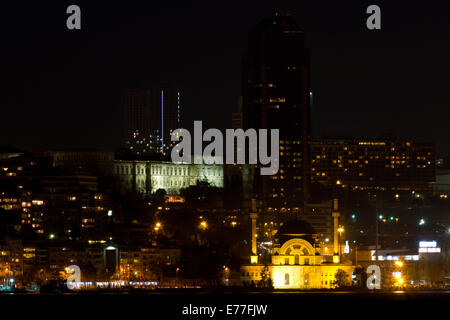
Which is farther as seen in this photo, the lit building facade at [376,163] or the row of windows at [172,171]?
the lit building facade at [376,163]

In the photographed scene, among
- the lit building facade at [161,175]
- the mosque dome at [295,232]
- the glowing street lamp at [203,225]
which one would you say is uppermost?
the lit building facade at [161,175]

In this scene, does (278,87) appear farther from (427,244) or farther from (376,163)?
(427,244)

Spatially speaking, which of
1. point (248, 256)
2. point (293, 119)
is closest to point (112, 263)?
point (248, 256)

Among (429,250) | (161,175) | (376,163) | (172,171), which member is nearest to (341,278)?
(429,250)

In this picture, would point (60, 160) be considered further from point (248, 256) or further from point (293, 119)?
point (248, 256)

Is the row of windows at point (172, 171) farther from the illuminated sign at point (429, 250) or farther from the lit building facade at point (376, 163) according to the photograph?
the illuminated sign at point (429, 250)

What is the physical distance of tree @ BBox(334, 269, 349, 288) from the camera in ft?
350

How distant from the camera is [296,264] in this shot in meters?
113

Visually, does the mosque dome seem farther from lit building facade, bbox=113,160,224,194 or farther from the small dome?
lit building facade, bbox=113,160,224,194

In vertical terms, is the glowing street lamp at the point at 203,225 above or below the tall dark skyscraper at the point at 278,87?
below

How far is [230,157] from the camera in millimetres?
170375

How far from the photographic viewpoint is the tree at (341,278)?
4198 inches

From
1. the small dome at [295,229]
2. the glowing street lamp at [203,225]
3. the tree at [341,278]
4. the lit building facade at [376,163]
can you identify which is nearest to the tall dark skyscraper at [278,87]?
the lit building facade at [376,163]

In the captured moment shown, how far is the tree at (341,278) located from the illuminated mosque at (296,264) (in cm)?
42
